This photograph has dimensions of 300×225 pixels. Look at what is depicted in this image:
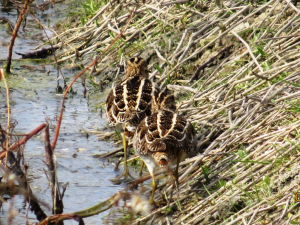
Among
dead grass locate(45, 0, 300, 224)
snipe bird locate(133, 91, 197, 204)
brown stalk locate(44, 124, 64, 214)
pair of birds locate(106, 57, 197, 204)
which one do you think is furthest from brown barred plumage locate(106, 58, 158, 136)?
brown stalk locate(44, 124, 64, 214)

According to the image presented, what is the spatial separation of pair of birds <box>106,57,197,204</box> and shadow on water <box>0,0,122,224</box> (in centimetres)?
45

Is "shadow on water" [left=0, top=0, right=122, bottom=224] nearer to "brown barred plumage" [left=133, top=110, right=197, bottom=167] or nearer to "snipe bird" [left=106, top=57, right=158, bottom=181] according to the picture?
"snipe bird" [left=106, top=57, right=158, bottom=181]

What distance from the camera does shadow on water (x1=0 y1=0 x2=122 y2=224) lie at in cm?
534

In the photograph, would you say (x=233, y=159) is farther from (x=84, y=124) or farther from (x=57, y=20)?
(x=57, y=20)

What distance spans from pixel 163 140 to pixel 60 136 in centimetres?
244

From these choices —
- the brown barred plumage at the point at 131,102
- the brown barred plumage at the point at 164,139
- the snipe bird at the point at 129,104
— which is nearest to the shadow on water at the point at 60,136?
the snipe bird at the point at 129,104

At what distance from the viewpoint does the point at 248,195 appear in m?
4.46

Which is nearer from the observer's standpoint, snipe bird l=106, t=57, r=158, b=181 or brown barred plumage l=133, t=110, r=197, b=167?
brown barred plumage l=133, t=110, r=197, b=167

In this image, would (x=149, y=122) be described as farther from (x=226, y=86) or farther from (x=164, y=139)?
(x=226, y=86)

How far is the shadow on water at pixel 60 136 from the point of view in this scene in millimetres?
5340

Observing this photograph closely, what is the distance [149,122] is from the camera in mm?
5078

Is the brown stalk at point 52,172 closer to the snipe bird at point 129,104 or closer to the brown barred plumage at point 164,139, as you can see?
the brown barred plumage at point 164,139

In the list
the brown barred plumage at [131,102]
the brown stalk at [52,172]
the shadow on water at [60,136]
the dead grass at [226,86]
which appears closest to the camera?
the brown stalk at [52,172]

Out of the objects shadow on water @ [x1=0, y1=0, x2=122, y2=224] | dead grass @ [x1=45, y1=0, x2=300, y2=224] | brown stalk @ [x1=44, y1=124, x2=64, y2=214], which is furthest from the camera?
shadow on water @ [x1=0, y1=0, x2=122, y2=224]
